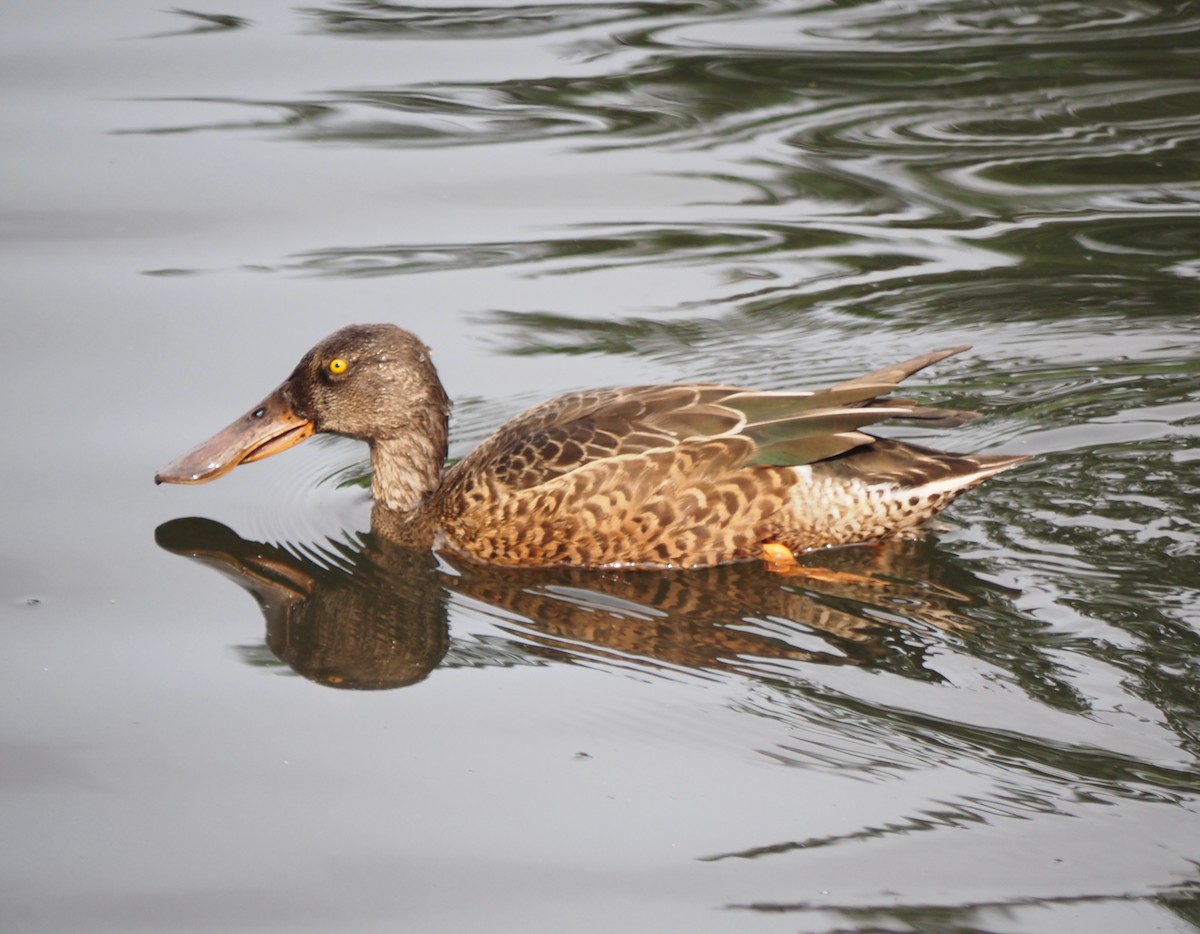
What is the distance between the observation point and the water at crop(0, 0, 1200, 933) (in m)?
5.15

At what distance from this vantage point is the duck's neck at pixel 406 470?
7.95m

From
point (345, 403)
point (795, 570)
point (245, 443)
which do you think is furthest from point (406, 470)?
point (795, 570)

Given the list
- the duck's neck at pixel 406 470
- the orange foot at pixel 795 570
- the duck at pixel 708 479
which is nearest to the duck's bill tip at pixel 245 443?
the duck's neck at pixel 406 470

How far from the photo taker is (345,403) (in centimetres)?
791

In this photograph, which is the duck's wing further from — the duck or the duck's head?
the duck's head

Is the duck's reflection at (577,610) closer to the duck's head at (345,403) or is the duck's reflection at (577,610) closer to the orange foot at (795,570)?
the orange foot at (795,570)

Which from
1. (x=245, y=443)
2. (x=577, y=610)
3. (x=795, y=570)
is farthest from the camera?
(x=245, y=443)

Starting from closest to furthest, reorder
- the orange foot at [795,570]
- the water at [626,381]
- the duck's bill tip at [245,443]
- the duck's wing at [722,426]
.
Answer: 1. the water at [626,381]
2. the orange foot at [795,570]
3. the duck's wing at [722,426]
4. the duck's bill tip at [245,443]

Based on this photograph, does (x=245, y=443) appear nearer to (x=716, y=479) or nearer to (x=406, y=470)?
(x=406, y=470)

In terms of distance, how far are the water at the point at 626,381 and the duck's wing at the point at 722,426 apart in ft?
1.63

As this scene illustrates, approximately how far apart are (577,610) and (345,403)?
1.74 metres

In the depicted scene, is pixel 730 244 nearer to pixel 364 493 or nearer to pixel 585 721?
pixel 364 493

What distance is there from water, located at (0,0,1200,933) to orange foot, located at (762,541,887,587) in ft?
0.27

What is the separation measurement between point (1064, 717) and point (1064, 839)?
702 millimetres
